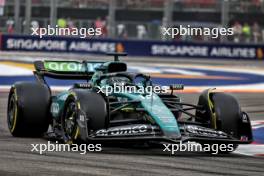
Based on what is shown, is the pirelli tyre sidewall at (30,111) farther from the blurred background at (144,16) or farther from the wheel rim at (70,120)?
the blurred background at (144,16)

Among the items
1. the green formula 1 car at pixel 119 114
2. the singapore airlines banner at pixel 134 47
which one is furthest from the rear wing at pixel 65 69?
the singapore airlines banner at pixel 134 47

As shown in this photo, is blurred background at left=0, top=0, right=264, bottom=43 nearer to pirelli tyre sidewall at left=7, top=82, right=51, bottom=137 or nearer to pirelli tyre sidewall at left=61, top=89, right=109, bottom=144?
pirelli tyre sidewall at left=7, top=82, right=51, bottom=137

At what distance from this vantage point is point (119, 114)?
984cm

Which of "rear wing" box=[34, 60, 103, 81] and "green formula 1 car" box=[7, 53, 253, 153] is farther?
"rear wing" box=[34, 60, 103, 81]

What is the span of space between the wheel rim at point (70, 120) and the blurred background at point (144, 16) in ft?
85.8

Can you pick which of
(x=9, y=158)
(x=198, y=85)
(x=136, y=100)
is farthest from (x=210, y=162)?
(x=198, y=85)

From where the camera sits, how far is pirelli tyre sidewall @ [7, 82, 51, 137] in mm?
10602

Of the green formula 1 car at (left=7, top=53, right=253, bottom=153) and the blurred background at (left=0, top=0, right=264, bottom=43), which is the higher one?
the blurred background at (left=0, top=0, right=264, bottom=43)

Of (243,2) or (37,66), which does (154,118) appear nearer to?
(37,66)

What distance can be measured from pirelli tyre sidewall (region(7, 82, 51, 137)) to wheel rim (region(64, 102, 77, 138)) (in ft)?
2.91

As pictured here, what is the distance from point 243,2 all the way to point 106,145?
30.6m

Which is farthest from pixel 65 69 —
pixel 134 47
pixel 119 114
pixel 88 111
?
pixel 134 47

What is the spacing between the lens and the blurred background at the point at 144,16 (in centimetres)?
3651

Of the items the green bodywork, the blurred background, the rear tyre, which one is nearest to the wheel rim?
the green bodywork
